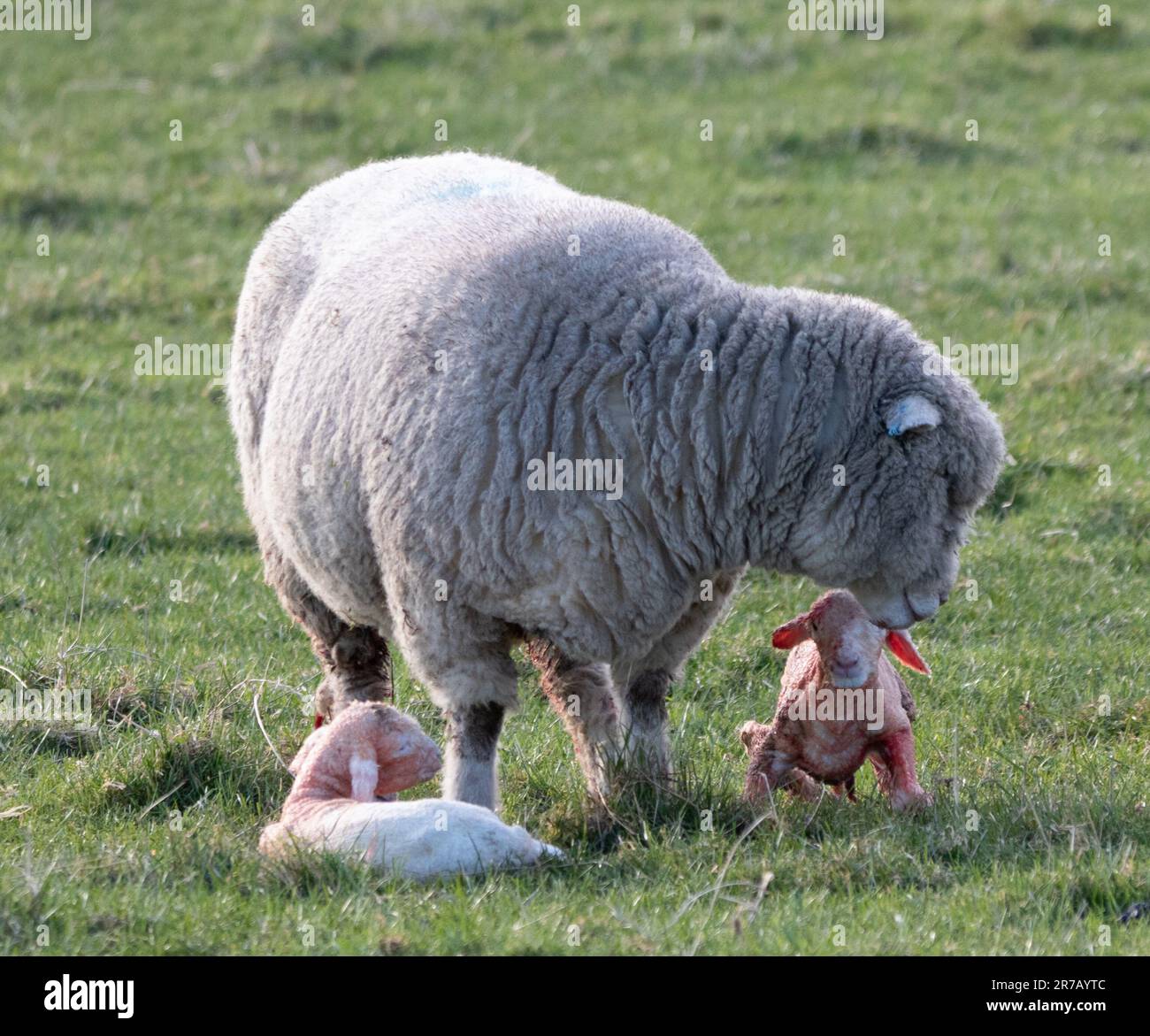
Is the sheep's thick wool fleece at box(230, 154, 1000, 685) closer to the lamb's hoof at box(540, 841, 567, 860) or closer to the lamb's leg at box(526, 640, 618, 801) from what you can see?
the lamb's leg at box(526, 640, 618, 801)

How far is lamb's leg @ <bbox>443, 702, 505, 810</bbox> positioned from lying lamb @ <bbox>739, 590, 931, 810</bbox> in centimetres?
78

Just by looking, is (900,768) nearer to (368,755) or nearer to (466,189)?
(368,755)

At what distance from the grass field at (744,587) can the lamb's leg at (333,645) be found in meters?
0.15

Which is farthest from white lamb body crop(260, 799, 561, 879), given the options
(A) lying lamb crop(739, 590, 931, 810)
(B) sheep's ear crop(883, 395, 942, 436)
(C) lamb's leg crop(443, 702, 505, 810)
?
(B) sheep's ear crop(883, 395, 942, 436)

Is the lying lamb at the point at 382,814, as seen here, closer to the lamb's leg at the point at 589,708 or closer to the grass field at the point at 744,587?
the grass field at the point at 744,587

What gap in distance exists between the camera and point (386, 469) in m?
5.17

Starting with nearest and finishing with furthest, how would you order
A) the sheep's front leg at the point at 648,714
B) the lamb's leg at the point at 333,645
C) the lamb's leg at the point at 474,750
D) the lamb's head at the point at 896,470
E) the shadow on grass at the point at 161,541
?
the lamb's head at the point at 896,470 → the lamb's leg at the point at 474,750 → the sheep's front leg at the point at 648,714 → the lamb's leg at the point at 333,645 → the shadow on grass at the point at 161,541

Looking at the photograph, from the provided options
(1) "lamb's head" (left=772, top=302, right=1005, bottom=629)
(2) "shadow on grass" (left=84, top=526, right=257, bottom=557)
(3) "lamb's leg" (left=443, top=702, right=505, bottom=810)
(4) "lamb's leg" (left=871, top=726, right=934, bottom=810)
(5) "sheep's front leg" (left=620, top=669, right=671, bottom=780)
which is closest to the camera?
(1) "lamb's head" (left=772, top=302, right=1005, bottom=629)

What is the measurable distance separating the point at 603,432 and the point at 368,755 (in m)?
1.13

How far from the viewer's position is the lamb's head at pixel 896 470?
492 cm

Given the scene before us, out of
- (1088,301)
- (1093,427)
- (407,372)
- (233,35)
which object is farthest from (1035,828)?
(233,35)

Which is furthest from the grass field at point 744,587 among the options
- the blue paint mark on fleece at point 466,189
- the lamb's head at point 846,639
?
the blue paint mark on fleece at point 466,189

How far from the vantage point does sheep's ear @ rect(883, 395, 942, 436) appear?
15.9 ft

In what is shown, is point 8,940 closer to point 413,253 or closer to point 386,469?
point 386,469
